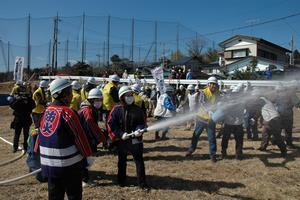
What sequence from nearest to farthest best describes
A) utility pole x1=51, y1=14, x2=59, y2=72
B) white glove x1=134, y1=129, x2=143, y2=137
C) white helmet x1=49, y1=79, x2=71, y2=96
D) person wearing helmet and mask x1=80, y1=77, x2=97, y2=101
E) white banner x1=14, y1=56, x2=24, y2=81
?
white helmet x1=49, y1=79, x2=71, y2=96 → white glove x1=134, y1=129, x2=143, y2=137 → person wearing helmet and mask x1=80, y1=77, x2=97, y2=101 → white banner x1=14, y1=56, x2=24, y2=81 → utility pole x1=51, y1=14, x2=59, y2=72

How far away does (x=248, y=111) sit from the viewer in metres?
11.7

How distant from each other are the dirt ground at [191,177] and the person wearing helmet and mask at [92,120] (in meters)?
0.97

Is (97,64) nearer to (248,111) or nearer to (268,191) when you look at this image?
(248,111)

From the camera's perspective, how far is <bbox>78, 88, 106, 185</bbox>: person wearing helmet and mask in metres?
5.12

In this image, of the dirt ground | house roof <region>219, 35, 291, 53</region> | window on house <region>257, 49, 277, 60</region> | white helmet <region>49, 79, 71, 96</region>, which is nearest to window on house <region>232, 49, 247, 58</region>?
house roof <region>219, 35, 291, 53</region>

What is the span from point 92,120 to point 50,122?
139 centimetres

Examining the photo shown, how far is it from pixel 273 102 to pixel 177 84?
40.5 feet

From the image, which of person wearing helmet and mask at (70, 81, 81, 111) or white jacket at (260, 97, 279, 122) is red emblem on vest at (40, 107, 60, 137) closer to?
person wearing helmet and mask at (70, 81, 81, 111)

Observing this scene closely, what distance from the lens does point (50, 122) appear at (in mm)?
4207

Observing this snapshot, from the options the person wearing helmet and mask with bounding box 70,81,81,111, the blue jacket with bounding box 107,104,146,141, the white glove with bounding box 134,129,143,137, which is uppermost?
the person wearing helmet and mask with bounding box 70,81,81,111

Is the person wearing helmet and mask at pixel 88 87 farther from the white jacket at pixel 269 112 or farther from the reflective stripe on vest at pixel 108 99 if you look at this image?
the white jacket at pixel 269 112

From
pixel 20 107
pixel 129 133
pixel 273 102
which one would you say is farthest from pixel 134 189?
pixel 273 102

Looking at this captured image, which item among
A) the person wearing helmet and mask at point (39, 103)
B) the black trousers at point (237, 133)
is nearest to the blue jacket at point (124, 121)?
the black trousers at point (237, 133)

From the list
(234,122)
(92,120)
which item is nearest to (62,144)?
(92,120)
